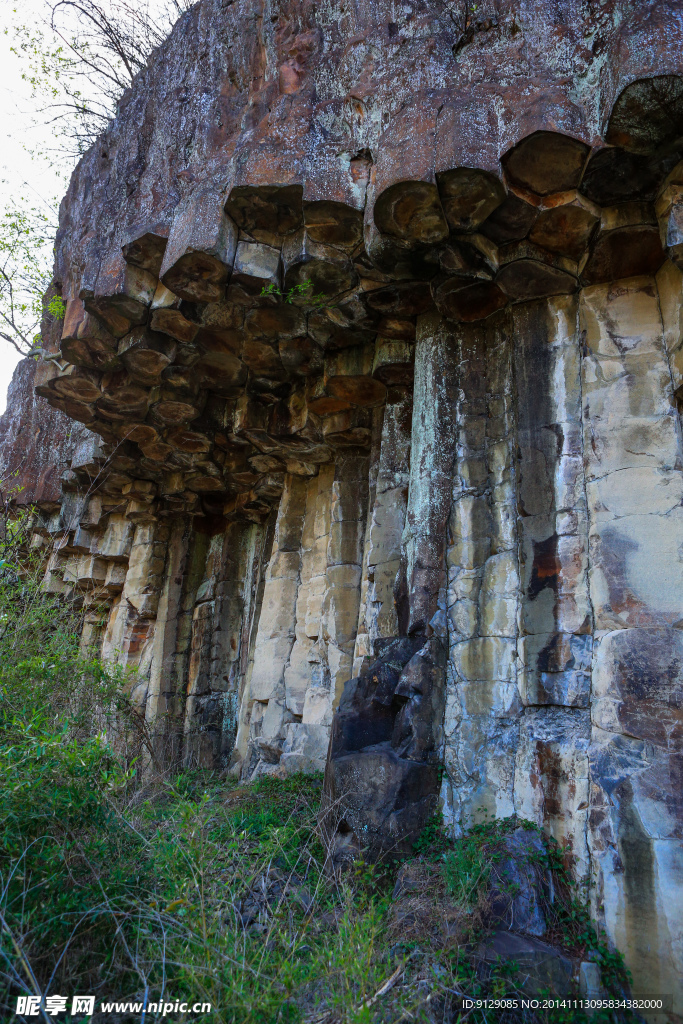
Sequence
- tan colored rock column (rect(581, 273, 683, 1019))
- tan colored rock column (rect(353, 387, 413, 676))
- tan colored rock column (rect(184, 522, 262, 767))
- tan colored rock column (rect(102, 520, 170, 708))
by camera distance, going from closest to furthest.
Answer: tan colored rock column (rect(581, 273, 683, 1019)) → tan colored rock column (rect(353, 387, 413, 676)) → tan colored rock column (rect(184, 522, 262, 767)) → tan colored rock column (rect(102, 520, 170, 708))

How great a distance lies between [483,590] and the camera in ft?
15.5

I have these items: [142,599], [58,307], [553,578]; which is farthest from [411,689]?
[142,599]

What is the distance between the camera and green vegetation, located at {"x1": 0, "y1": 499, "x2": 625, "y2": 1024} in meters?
2.72

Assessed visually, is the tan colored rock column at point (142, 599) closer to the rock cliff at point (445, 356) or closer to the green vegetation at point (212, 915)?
the rock cliff at point (445, 356)

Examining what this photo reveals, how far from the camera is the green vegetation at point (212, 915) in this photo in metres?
2.72

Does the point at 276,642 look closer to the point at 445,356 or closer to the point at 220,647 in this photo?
the point at 220,647

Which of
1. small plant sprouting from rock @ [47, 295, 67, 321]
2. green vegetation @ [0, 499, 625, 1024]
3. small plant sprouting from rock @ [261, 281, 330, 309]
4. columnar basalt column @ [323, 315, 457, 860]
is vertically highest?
small plant sprouting from rock @ [47, 295, 67, 321]

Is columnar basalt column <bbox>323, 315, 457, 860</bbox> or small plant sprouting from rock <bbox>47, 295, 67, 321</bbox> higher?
small plant sprouting from rock <bbox>47, 295, 67, 321</bbox>

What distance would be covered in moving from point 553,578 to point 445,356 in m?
2.18

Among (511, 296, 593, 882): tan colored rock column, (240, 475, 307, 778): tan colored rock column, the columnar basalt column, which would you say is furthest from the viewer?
(240, 475, 307, 778): tan colored rock column

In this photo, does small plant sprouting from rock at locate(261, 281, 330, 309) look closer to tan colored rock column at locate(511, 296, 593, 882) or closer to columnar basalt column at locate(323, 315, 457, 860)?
columnar basalt column at locate(323, 315, 457, 860)

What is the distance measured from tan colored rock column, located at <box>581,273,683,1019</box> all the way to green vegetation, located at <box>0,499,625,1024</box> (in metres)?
0.28

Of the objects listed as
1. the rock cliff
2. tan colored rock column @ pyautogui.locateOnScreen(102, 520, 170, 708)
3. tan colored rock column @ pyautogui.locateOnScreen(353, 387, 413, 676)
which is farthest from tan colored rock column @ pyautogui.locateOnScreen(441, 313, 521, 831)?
tan colored rock column @ pyautogui.locateOnScreen(102, 520, 170, 708)

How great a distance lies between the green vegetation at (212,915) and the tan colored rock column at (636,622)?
276mm
